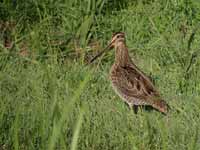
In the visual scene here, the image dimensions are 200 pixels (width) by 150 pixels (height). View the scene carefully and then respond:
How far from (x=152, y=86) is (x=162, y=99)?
20 centimetres

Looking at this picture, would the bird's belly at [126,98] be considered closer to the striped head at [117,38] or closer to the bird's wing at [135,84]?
the bird's wing at [135,84]

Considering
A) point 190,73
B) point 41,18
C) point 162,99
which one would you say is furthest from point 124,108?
point 41,18

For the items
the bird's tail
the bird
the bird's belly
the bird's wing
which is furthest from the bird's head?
the bird's tail

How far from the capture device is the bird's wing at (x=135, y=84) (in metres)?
6.33

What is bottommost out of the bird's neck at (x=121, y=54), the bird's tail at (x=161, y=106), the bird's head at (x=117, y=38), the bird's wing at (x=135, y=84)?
the bird's tail at (x=161, y=106)

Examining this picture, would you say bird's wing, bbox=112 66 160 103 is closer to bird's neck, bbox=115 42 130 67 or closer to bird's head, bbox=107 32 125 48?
bird's neck, bbox=115 42 130 67

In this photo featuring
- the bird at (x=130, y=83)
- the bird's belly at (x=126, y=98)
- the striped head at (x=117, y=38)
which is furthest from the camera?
the striped head at (x=117, y=38)

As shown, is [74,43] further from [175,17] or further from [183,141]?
[183,141]

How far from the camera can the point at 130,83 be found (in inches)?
260

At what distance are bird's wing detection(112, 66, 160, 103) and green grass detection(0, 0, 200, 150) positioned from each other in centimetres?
13

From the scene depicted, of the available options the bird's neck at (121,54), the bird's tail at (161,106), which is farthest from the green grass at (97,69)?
the bird's neck at (121,54)

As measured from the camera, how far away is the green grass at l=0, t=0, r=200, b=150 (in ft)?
16.7

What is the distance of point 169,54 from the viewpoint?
23.4 ft

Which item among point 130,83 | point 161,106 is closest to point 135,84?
point 130,83
